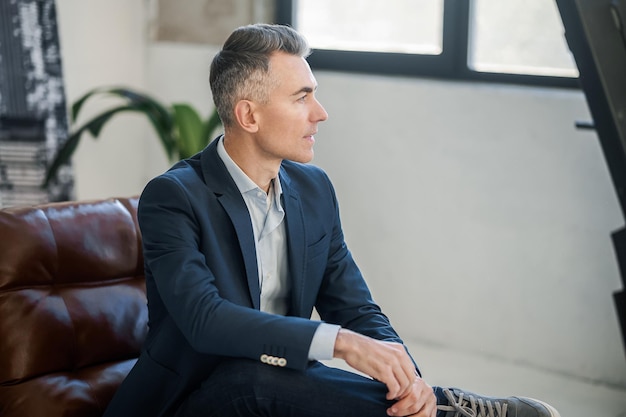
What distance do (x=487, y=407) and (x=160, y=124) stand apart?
2.28m

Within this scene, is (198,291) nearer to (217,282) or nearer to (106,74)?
(217,282)

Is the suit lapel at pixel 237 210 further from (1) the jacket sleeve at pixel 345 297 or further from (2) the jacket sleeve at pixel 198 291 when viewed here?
(1) the jacket sleeve at pixel 345 297

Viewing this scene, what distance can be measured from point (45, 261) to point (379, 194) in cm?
197

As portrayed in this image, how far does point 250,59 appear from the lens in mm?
2014

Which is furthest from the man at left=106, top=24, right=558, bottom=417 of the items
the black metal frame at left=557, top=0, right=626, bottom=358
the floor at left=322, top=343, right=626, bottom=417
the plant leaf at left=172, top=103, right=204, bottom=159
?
the plant leaf at left=172, top=103, right=204, bottom=159

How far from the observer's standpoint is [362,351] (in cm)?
171

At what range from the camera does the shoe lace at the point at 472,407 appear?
182 cm

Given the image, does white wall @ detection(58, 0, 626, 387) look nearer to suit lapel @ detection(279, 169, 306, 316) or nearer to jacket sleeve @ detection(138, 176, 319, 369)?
suit lapel @ detection(279, 169, 306, 316)

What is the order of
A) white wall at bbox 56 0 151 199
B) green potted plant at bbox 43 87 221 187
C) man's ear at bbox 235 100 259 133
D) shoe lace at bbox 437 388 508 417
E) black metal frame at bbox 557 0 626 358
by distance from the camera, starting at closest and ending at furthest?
1. shoe lace at bbox 437 388 508 417
2. man's ear at bbox 235 100 259 133
3. black metal frame at bbox 557 0 626 358
4. green potted plant at bbox 43 87 221 187
5. white wall at bbox 56 0 151 199

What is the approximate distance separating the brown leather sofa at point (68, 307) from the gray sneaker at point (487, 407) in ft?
2.43

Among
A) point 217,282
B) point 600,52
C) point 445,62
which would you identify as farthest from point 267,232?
point 445,62

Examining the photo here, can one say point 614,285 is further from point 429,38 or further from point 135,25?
point 135,25

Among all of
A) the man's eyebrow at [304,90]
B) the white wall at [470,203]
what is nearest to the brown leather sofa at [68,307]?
the man's eyebrow at [304,90]

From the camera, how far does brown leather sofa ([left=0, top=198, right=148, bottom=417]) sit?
193 centimetres
